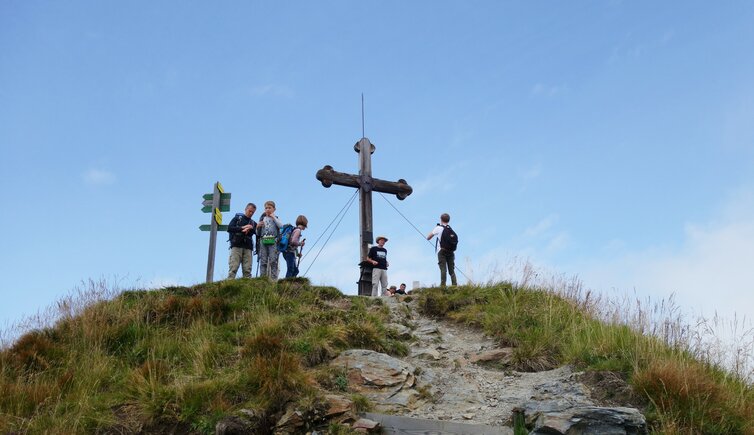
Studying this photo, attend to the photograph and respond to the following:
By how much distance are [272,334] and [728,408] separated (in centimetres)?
545

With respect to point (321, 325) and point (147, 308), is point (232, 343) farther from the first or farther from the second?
point (147, 308)

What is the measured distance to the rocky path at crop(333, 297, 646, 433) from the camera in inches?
258

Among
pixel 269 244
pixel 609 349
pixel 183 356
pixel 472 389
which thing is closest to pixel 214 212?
pixel 269 244

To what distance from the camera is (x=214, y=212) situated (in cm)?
1269

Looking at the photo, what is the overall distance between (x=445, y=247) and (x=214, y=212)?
4.76 m

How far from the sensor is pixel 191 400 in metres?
7.02

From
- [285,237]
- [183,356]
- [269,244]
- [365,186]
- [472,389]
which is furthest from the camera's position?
[365,186]

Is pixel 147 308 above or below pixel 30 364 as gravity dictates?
above

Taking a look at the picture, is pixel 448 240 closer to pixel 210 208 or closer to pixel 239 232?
pixel 239 232

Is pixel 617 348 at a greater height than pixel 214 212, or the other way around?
pixel 214 212

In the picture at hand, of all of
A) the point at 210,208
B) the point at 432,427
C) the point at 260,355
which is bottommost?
the point at 432,427

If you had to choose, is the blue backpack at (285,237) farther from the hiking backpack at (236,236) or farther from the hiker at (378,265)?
the hiker at (378,265)

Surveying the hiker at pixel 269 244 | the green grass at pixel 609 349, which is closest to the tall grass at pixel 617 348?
the green grass at pixel 609 349

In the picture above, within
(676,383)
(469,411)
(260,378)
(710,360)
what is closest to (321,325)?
(260,378)
